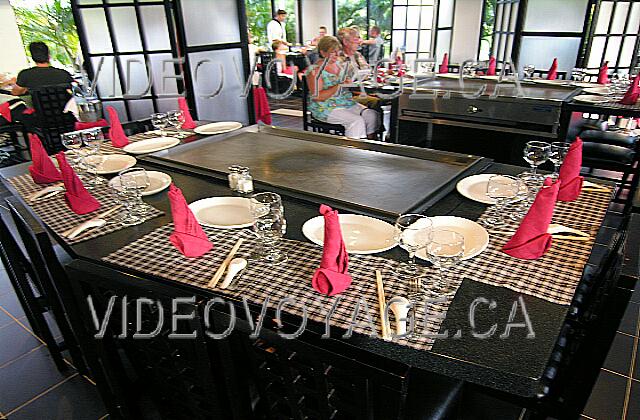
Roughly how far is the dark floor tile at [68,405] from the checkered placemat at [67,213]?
77 cm

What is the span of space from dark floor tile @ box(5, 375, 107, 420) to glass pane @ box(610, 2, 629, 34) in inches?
207

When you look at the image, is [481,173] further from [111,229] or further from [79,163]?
[79,163]

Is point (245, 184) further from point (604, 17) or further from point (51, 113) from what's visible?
point (604, 17)

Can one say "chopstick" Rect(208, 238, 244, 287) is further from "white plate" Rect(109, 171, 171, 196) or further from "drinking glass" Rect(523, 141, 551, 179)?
"drinking glass" Rect(523, 141, 551, 179)

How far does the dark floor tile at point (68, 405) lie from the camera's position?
1.67 m

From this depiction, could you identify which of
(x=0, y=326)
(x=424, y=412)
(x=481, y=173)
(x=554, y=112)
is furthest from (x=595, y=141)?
(x=0, y=326)

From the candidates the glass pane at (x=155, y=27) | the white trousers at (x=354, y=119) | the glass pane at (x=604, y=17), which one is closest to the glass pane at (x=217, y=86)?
the glass pane at (x=155, y=27)

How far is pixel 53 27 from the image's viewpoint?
6.85 m

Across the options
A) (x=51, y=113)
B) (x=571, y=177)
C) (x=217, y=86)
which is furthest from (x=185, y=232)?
(x=217, y=86)

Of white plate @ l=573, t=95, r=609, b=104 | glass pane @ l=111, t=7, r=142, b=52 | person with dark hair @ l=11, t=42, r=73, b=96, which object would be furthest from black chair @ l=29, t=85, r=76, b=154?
white plate @ l=573, t=95, r=609, b=104

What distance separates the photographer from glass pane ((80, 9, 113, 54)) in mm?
3932

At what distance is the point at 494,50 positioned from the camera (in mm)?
5266

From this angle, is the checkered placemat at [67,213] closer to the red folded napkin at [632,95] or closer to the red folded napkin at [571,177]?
the red folded napkin at [571,177]

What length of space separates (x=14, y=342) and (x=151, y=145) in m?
1.12
